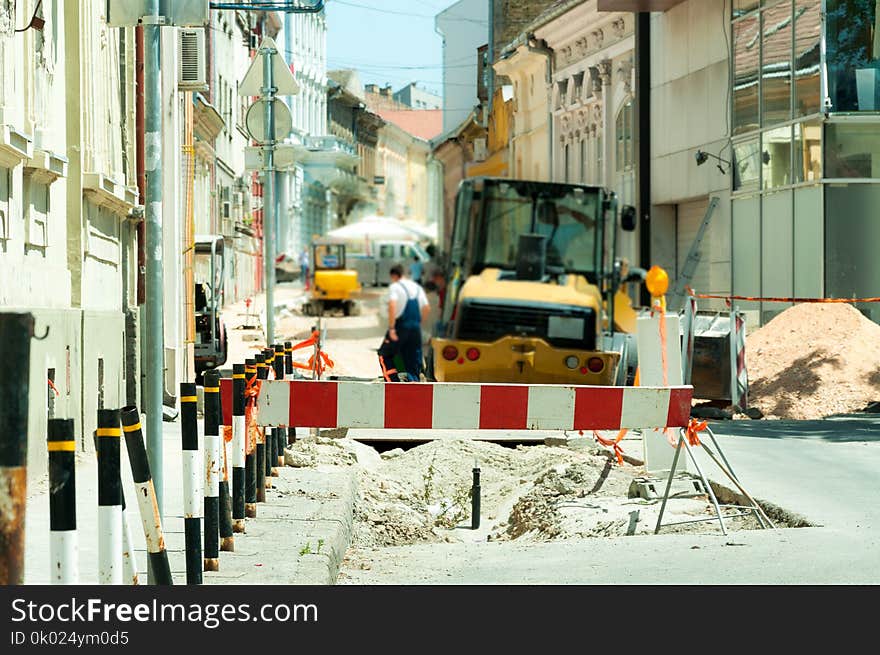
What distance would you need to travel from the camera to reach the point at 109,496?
5832mm

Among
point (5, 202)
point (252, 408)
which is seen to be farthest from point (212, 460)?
point (5, 202)

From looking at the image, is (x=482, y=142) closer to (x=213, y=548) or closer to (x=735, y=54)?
(x=735, y=54)

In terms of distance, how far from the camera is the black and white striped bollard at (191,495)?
24.7 feet

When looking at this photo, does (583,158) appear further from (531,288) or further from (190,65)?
(531,288)

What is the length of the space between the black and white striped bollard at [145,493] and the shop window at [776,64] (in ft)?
73.7

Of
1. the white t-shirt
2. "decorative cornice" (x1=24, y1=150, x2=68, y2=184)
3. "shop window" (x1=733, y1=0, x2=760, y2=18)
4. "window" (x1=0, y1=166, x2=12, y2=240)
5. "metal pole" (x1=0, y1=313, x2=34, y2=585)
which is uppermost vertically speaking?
"shop window" (x1=733, y1=0, x2=760, y2=18)

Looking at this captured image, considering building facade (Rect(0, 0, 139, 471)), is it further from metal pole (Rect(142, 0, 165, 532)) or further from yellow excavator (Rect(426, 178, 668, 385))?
yellow excavator (Rect(426, 178, 668, 385))

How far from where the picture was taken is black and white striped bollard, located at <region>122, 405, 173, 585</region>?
6363 mm

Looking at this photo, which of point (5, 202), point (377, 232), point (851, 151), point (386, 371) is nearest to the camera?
point (5, 202)

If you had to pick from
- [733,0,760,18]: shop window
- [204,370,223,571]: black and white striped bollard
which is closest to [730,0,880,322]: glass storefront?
[733,0,760,18]: shop window

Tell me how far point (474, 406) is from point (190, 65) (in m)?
11.5

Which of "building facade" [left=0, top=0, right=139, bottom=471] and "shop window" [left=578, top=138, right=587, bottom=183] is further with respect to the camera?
"shop window" [left=578, top=138, right=587, bottom=183]

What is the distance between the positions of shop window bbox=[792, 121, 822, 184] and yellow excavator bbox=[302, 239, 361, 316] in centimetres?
2379

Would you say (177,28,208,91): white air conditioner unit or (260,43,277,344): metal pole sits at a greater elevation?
(177,28,208,91): white air conditioner unit
